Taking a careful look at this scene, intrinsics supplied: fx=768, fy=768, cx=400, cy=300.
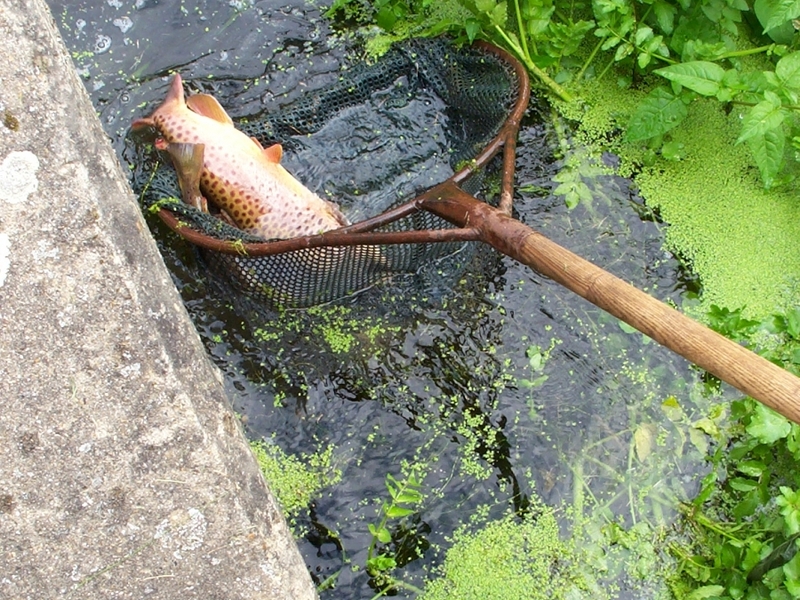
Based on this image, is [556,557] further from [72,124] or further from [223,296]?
[72,124]

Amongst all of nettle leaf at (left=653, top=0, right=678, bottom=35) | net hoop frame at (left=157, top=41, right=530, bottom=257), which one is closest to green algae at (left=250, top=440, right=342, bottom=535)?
net hoop frame at (left=157, top=41, right=530, bottom=257)

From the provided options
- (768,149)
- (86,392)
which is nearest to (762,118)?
(768,149)

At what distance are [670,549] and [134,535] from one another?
6.16 feet

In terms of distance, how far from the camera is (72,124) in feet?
5.91

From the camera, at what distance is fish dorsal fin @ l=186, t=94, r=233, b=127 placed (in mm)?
2980

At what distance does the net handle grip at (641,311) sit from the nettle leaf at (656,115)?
1016mm

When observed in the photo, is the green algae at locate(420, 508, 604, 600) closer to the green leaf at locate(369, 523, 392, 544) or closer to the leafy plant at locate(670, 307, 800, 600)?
the green leaf at locate(369, 523, 392, 544)

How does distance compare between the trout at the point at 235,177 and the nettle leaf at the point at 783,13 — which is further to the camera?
the trout at the point at 235,177

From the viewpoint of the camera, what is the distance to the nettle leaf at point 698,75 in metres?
2.77

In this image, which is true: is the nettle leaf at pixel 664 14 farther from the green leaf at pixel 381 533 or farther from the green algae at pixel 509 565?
the green leaf at pixel 381 533

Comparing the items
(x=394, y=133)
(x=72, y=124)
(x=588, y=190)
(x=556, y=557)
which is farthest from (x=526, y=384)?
(x=72, y=124)

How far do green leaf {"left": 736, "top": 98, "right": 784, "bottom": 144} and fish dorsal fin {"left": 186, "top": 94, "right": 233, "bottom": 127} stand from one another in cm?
189

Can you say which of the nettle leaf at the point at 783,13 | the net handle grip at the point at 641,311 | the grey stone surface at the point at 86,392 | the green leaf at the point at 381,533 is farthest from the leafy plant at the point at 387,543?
the nettle leaf at the point at 783,13

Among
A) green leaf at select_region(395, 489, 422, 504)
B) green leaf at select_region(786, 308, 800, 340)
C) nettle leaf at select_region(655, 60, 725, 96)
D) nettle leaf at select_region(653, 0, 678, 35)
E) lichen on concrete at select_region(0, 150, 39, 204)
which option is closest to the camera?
lichen on concrete at select_region(0, 150, 39, 204)
